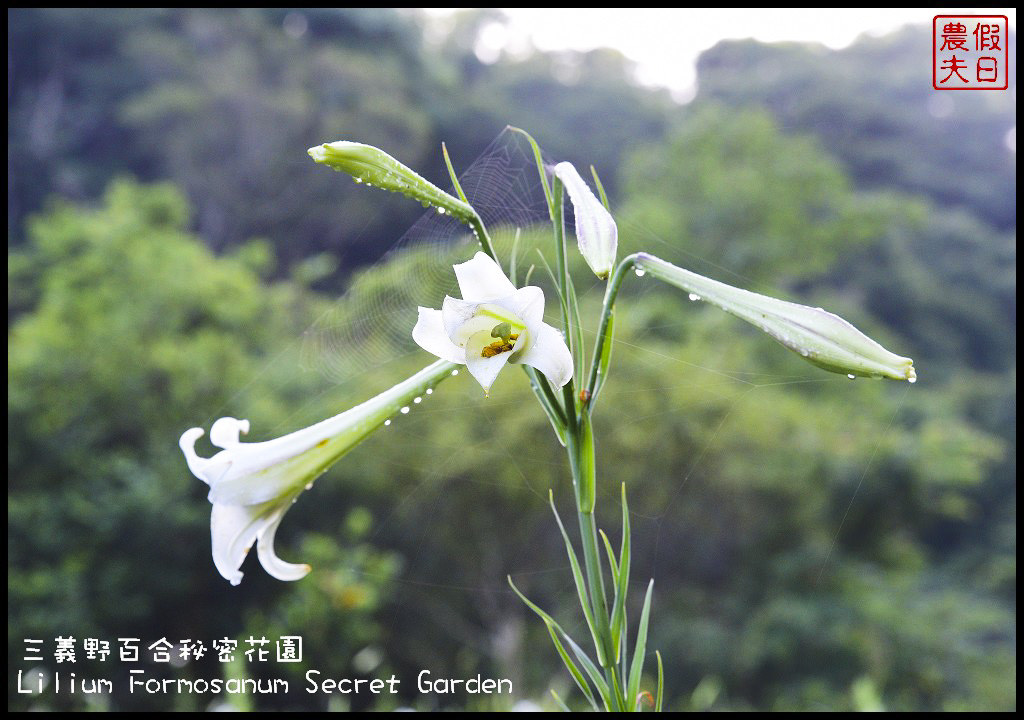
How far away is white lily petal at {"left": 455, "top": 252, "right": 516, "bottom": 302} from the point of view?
47 cm

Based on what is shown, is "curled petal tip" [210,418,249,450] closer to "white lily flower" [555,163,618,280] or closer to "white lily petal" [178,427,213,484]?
"white lily petal" [178,427,213,484]

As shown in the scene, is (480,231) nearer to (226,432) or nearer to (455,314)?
(455,314)

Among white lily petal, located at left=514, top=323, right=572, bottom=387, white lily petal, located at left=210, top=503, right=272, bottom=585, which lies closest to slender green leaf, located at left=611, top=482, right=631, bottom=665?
white lily petal, located at left=514, top=323, right=572, bottom=387

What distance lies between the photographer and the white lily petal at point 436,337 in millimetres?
500

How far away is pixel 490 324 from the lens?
1.63 ft

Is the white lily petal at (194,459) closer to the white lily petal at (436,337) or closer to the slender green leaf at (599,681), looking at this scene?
the white lily petal at (436,337)

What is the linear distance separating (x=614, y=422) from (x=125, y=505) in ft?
9.78

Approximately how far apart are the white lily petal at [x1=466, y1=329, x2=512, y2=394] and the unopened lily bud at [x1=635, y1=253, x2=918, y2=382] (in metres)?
0.13

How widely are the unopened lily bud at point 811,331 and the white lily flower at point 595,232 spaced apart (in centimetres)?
4

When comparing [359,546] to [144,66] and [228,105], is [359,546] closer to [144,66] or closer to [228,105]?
[228,105]

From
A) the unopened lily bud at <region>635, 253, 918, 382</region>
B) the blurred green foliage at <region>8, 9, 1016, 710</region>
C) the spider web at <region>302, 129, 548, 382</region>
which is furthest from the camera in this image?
the blurred green foliage at <region>8, 9, 1016, 710</region>

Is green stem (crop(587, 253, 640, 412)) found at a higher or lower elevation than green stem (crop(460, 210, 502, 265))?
lower

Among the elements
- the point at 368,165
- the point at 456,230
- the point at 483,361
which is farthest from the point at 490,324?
the point at 456,230

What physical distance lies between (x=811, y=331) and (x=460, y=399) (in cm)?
406
